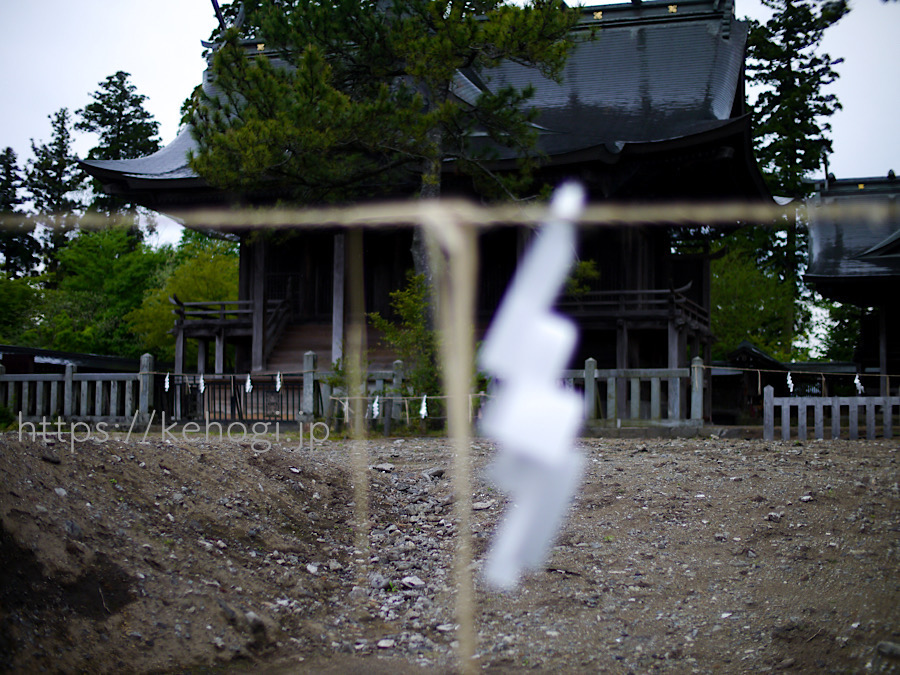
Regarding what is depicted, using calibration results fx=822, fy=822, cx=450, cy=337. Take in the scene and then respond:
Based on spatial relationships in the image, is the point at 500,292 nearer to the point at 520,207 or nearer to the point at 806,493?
the point at 520,207

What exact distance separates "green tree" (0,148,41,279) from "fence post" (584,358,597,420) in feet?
88.7

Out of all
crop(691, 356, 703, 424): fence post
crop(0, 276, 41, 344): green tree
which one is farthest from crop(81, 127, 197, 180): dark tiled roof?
crop(0, 276, 41, 344): green tree

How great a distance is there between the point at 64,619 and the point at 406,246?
14.7m

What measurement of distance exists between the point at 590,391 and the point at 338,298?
6.80 m

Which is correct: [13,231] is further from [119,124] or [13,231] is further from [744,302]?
[744,302]

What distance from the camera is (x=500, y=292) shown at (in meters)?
17.8

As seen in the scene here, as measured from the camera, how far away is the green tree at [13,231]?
32.0 meters

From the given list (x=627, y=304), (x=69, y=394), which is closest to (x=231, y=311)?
(x=69, y=394)

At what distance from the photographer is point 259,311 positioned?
55.5ft

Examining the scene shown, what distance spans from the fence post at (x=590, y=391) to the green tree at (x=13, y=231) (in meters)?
27.0

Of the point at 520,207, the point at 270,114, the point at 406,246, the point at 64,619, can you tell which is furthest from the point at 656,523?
the point at 406,246

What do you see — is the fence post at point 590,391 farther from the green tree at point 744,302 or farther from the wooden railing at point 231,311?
the green tree at point 744,302

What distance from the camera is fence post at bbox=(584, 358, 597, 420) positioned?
11.7 m

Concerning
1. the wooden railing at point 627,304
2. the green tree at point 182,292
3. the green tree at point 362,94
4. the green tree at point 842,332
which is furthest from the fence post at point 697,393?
the green tree at point 842,332
